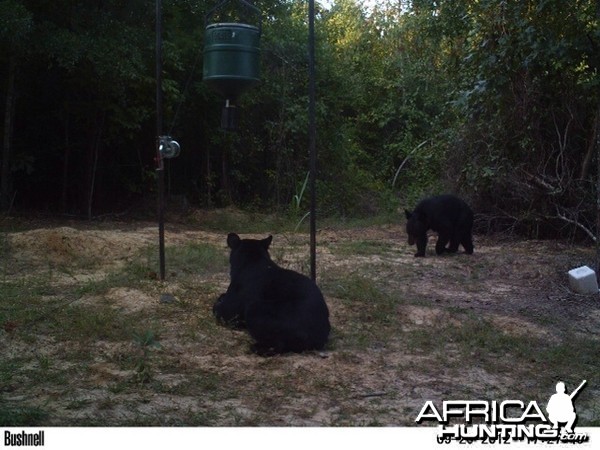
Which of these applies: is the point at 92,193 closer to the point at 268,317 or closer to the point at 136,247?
the point at 136,247

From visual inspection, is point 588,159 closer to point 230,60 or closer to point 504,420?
point 230,60

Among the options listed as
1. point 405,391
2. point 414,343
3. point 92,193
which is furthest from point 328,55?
point 405,391

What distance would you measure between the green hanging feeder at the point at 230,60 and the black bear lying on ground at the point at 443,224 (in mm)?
5245

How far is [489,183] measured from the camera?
15242mm

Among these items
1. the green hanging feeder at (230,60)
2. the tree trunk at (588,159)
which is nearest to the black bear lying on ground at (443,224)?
the tree trunk at (588,159)

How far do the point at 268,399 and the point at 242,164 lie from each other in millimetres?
15110

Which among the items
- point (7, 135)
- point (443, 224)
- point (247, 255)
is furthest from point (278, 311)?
point (7, 135)

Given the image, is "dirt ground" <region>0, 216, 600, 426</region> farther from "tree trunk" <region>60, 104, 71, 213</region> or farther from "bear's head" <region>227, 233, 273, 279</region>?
"tree trunk" <region>60, 104, 71, 213</region>

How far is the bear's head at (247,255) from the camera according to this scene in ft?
25.1

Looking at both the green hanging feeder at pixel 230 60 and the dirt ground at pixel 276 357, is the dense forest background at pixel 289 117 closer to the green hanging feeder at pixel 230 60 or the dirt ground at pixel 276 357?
the dirt ground at pixel 276 357

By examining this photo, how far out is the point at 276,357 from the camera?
260 inches

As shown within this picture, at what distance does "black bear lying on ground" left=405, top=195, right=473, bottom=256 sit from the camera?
43.0 ft

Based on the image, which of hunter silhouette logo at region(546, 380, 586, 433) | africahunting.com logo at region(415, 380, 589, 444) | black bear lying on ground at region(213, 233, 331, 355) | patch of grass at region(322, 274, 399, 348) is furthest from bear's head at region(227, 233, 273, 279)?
hunter silhouette logo at region(546, 380, 586, 433)

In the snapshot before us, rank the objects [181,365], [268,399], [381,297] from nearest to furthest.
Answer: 1. [268,399]
2. [181,365]
3. [381,297]
